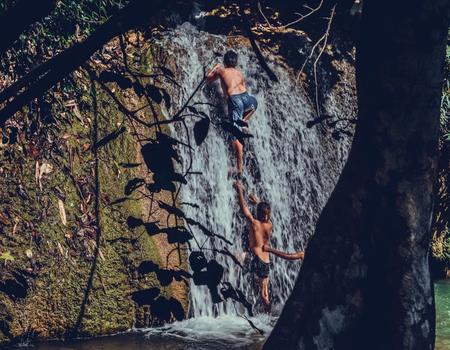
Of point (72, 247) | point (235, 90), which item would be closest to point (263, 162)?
point (235, 90)

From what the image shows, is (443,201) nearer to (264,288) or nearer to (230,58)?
(264,288)

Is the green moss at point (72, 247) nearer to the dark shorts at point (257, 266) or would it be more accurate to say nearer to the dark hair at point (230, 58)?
the dark shorts at point (257, 266)

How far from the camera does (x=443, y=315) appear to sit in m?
10.5

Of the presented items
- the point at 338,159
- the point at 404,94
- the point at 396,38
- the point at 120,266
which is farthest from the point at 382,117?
the point at 338,159

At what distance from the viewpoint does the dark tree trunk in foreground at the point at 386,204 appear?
11.2ft

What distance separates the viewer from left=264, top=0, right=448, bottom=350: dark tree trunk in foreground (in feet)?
11.2

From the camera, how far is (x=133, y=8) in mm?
1987

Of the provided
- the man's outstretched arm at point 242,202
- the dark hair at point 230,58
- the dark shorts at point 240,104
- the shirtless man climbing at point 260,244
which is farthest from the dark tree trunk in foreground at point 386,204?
the dark hair at point 230,58

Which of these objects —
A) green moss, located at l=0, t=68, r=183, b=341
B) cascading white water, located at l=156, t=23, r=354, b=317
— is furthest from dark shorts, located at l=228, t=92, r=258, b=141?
green moss, located at l=0, t=68, r=183, b=341

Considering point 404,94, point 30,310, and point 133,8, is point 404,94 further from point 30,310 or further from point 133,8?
point 30,310

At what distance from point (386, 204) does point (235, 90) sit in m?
7.45

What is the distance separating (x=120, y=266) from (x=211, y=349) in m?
1.60

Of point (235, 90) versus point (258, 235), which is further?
point (235, 90)

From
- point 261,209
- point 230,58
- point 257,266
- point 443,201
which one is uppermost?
point 230,58
